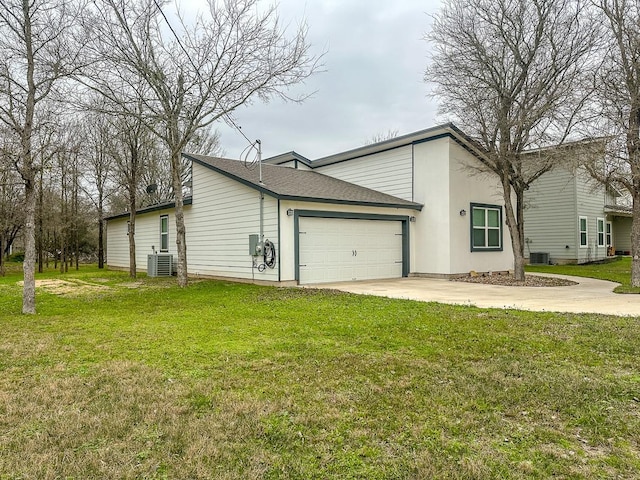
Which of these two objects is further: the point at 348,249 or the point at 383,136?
the point at 383,136

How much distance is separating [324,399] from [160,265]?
13641mm

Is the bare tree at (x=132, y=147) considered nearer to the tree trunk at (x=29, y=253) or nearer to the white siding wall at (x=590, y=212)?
the tree trunk at (x=29, y=253)

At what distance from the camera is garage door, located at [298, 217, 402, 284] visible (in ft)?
38.4

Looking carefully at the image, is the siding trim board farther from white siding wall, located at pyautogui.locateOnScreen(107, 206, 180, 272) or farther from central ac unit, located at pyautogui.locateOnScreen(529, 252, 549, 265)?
central ac unit, located at pyautogui.locateOnScreen(529, 252, 549, 265)

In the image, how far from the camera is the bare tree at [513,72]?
1101 cm

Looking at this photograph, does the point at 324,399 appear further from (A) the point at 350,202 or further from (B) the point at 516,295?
(A) the point at 350,202

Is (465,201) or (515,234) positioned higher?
(465,201)

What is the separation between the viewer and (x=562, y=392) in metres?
3.34

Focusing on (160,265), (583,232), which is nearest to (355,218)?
(160,265)

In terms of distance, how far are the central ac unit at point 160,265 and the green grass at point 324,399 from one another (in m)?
9.51

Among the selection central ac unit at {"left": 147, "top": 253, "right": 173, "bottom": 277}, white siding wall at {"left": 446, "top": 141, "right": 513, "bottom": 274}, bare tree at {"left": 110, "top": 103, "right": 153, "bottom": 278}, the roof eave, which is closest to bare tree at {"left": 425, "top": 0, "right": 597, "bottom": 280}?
white siding wall at {"left": 446, "top": 141, "right": 513, "bottom": 274}

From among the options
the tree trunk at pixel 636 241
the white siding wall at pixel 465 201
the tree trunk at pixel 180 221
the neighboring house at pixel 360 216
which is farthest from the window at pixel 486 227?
the tree trunk at pixel 180 221

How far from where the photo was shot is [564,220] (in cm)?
2044

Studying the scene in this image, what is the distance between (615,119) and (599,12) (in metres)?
2.86
